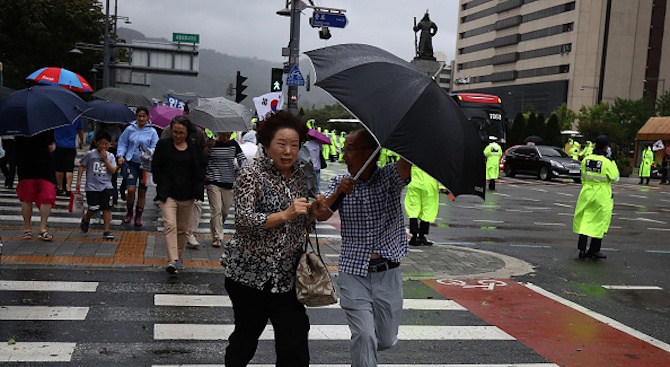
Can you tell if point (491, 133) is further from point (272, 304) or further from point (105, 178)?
point (272, 304)

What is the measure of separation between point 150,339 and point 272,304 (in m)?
2.18

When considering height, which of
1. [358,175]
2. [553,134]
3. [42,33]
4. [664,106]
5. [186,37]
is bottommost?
[358,175]

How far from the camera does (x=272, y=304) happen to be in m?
4.15

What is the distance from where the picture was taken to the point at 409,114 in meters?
3.80

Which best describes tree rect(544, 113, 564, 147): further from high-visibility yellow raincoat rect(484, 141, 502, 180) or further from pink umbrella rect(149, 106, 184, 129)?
pink umbrella rect(149, 106, 184, 129)

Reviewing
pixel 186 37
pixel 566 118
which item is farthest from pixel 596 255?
pixel 566 118

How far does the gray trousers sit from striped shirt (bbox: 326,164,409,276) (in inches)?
3.5

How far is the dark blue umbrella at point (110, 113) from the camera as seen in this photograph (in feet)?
44.5

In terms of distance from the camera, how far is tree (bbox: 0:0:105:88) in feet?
124

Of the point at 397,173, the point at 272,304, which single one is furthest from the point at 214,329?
the point at 397,173

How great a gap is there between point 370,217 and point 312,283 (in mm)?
576

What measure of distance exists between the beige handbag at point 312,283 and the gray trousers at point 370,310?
0.92 feet

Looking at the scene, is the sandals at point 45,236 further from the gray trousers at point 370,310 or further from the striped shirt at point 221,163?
the gray trousers at point 370,310

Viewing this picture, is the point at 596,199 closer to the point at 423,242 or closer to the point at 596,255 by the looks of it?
the point at 596,255
